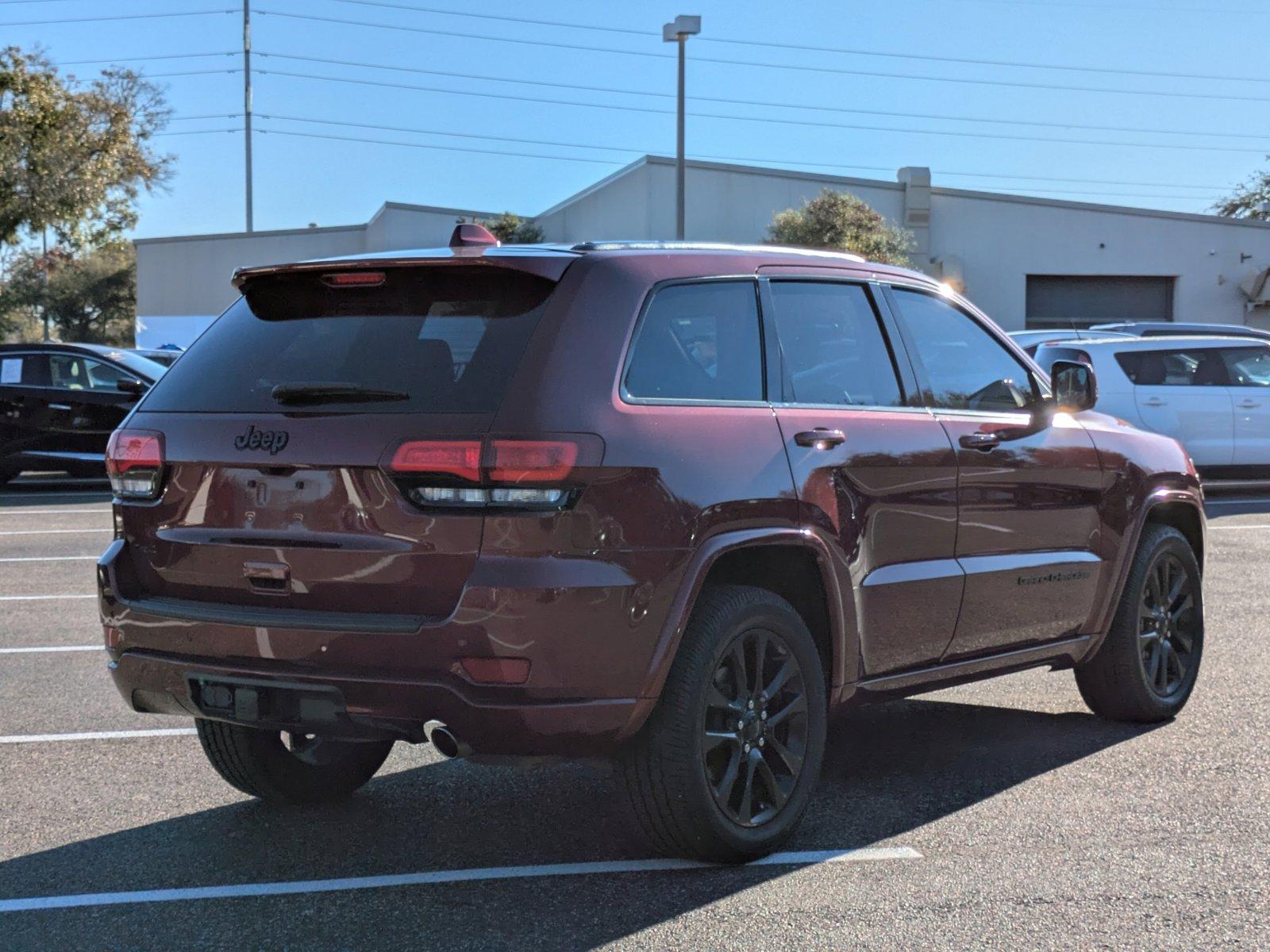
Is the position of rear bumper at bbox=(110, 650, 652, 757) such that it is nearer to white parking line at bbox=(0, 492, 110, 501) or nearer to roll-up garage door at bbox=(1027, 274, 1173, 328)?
white parking line at bbox=(0, 492, 110, 501)

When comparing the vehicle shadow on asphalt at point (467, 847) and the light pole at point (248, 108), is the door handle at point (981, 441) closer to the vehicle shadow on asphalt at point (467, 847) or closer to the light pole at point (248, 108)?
the vehicle shadow on asphalt at point (467, 847)

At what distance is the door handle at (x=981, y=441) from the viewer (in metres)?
5.57

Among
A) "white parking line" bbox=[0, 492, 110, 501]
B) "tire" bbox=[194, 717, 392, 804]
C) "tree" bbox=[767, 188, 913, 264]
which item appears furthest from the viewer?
"tree" bbox=[767, 188, 913, 264]

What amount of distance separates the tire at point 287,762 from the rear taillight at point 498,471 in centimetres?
130

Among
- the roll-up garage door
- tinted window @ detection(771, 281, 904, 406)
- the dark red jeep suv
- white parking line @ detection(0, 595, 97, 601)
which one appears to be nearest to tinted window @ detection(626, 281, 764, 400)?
the dark red jeep suv

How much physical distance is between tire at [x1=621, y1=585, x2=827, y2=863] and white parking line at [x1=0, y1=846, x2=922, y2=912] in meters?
0.11

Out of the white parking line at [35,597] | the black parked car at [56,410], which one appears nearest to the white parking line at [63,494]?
the black parked car at [56,410]

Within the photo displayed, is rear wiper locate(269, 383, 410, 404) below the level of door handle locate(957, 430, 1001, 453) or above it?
above

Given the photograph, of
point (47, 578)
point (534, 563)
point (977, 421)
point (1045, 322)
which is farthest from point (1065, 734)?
point (1045, 322)

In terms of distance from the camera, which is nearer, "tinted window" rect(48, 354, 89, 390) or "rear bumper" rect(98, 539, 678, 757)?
"rear bumper" rect(98, 539, 678, 757)

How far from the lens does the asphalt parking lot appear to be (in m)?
4.11

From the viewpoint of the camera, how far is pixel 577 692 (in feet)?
13.6

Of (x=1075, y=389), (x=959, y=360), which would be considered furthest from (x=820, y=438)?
(x=1075, y=389)

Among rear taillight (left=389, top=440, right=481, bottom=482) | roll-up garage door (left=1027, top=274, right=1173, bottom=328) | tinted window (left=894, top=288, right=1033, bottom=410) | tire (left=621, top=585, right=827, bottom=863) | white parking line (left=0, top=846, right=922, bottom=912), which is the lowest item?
white parking line (left=0, top=846, right=922, bottom=912)
